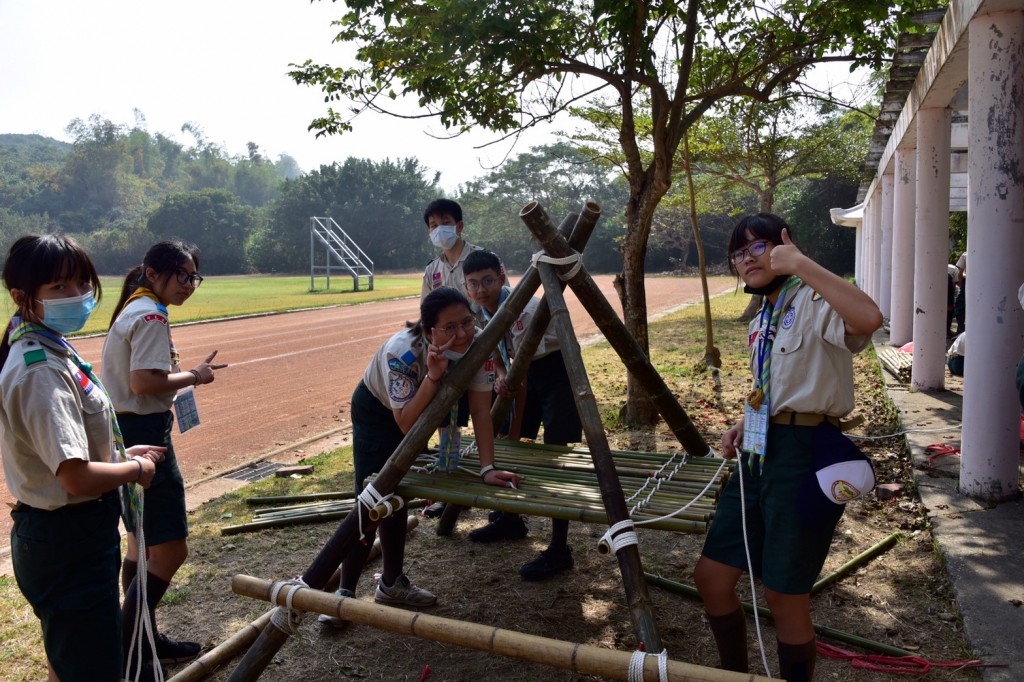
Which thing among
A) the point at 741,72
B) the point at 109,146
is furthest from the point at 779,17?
the point at 109,146

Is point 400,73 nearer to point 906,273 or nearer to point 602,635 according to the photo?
point 602,635

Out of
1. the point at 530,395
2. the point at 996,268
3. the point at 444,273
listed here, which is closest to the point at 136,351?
the point at 444,273

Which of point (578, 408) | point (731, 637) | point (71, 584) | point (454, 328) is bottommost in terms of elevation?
point (731, 637)

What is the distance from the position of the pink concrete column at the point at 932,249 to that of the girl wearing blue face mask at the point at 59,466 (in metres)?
8.34

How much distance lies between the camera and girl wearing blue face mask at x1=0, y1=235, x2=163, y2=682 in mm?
2480

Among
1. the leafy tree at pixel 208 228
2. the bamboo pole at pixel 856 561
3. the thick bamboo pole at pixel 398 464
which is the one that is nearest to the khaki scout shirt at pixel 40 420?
the thick bamboo pole at pixel 398 464

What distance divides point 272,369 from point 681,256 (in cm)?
4336

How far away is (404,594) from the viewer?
14.2 feet

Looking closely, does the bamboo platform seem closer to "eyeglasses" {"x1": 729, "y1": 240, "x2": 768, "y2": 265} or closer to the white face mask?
"eyeglasses" {"x1": 729, "y1": 240, "x2": 768, "y2": 265}

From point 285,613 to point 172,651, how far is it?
0.94 meters

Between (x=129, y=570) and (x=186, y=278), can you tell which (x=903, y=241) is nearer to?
(x=186, y=278)

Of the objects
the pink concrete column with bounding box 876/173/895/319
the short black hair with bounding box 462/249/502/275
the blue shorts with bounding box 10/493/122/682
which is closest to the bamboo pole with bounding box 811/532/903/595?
the short black hair with bounding box 462/249/502/275

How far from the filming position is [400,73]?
8055mm

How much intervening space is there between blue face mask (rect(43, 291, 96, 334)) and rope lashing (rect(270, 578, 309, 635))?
129 centimetres
